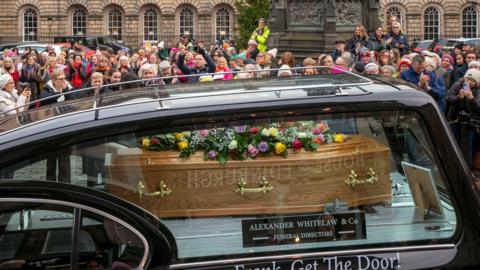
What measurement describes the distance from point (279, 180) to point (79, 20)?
50.1m

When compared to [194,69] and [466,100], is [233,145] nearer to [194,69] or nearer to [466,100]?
[466,100]

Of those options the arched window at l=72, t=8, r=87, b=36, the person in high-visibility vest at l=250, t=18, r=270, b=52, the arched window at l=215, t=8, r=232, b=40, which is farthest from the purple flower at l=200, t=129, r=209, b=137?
the arched window at l=72, t=8, r=87, b=36

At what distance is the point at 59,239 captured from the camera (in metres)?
3.52

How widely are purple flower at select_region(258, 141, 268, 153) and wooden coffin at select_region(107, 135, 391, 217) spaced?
0.13 feet

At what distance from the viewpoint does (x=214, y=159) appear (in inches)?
148

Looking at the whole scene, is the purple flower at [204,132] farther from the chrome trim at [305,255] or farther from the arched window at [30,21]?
the arched window at [30,21]

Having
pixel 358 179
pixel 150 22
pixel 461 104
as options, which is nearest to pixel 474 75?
pixel 461 104

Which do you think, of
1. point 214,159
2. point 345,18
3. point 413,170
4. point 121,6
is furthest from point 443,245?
point 121,6

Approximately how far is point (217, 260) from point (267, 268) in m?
0.23

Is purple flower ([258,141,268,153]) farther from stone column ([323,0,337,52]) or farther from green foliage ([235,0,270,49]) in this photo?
green foliage ([235,0,270,49])

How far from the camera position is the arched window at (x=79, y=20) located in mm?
51875

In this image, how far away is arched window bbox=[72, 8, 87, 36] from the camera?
5188cm

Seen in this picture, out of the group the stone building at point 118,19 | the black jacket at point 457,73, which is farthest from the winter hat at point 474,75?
the stone building at point 118,19

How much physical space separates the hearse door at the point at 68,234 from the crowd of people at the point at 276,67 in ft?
14.5
